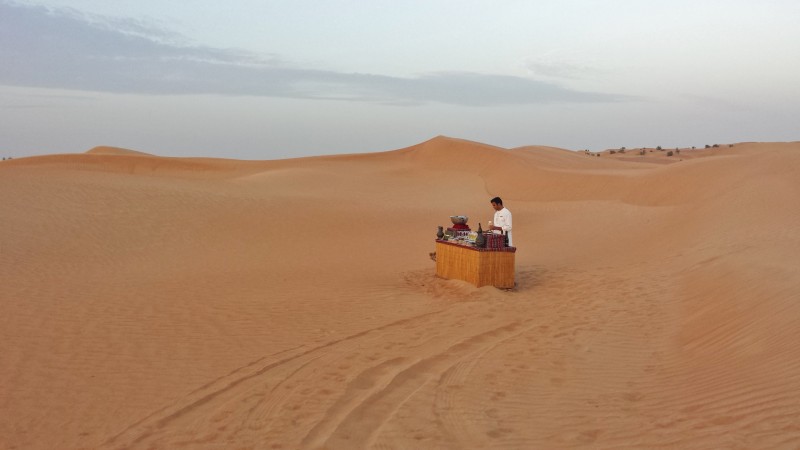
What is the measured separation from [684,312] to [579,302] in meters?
1.83

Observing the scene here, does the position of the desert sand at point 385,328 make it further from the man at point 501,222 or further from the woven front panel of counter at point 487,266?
the man at point 501,222

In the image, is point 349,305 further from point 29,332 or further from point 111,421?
point 111,421

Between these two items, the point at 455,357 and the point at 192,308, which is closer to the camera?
the point at 455,357

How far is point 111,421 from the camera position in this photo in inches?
251

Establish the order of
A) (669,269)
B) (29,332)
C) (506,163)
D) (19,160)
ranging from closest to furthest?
(29,332) → (669,269) → (506,163) → (19,160)

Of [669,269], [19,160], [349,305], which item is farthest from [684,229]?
[19,160]

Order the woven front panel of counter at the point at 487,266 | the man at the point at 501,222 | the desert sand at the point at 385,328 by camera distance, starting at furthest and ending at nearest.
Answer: the man at the point at 501,222
the woven front panel of counter at the point at 487,266
the desert sand at the point at 385,328

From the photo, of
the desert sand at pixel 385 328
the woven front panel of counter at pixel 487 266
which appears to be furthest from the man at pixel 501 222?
the desert sand at pixel 385 328

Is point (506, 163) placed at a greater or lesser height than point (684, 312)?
greater

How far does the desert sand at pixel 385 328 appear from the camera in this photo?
20.1 ft

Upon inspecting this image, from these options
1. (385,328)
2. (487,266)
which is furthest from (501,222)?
(385,328)

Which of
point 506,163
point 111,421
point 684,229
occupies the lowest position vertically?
point 111,421

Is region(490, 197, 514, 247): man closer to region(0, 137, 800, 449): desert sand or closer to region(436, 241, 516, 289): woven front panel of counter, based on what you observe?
region(436, 241, 516, 289): woven front panel of counter

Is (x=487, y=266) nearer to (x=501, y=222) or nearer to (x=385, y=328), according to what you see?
(x=501, y=222)
